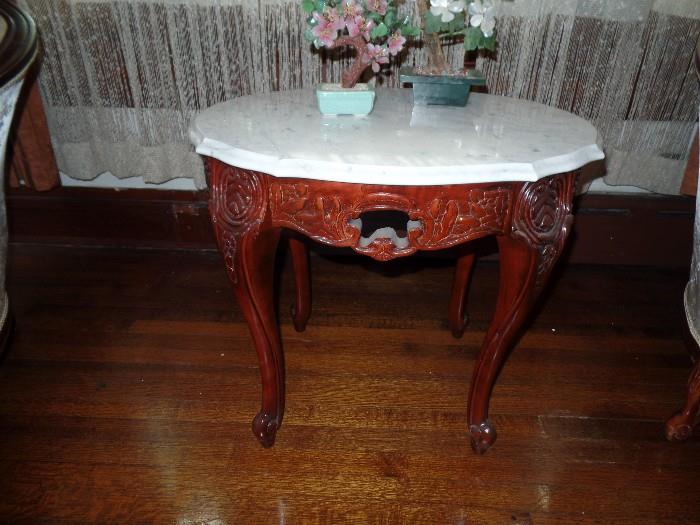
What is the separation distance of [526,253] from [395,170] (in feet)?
1.00

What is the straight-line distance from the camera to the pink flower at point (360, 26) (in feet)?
2.90

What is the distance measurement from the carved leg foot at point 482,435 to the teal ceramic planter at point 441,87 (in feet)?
2.29

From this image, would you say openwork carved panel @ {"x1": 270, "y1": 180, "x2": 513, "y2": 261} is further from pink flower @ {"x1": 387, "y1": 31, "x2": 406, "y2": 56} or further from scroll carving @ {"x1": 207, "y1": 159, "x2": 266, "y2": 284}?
pink flower @ {"x1": 387, "y1": 31, "x2": 406, "y2": 56}

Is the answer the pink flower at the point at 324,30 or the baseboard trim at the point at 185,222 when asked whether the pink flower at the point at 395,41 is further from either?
the baseboard trim at the point at 185,222

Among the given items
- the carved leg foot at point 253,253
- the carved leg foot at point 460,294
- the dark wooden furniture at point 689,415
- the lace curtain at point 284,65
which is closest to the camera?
the carved leg foot at point 253,253

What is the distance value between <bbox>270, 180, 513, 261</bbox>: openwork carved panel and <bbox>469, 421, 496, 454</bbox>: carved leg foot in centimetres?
47

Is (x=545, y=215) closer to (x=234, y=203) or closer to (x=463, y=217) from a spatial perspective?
(x=463, y=217)

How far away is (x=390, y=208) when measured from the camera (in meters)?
0.77

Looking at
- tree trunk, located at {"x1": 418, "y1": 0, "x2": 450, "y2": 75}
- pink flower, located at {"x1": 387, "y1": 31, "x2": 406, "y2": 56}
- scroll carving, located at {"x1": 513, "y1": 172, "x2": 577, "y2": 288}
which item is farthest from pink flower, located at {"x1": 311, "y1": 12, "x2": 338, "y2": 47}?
scroll carving, located at {"x1": 513, "y1": 172, "x2": 577, "y2": 288}

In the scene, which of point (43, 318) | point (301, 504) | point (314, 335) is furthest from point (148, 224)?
point (301, 504)

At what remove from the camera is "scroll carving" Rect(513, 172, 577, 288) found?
78cm

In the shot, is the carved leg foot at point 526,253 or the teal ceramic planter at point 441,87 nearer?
the carved leg foot at point 526,253

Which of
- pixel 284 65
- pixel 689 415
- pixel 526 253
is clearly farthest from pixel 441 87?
pixel 689 415

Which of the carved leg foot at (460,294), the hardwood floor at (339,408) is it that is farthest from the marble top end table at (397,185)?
the carved leg foot at (460,294)
